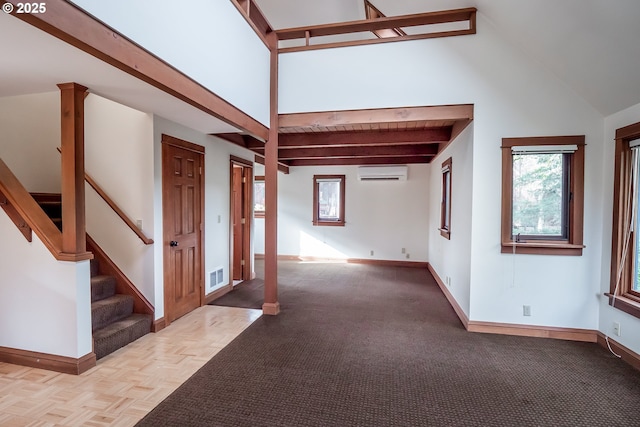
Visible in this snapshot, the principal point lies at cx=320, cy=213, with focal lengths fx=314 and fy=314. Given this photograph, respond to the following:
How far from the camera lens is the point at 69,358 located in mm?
2488

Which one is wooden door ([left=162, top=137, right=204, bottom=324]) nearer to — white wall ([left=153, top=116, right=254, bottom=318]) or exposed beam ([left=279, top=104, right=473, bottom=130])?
white wall ([left=153, top=116, right=254, bottom=318])

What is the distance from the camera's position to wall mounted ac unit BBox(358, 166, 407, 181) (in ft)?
22.6

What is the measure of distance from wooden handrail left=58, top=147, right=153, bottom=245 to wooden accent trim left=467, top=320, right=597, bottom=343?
3548 millimetres

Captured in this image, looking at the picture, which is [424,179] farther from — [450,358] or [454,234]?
[450,358]

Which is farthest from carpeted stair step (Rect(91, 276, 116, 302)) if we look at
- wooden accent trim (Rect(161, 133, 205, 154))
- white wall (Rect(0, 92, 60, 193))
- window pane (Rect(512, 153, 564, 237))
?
window pane (Rect(512, 153, 564, 237))

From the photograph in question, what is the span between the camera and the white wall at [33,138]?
3588 mm

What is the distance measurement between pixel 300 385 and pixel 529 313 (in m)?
2.53

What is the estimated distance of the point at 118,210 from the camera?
127 inches

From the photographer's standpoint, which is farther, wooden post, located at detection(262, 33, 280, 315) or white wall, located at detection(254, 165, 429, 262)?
white wall, located at detection(254, 165, 429, 262)

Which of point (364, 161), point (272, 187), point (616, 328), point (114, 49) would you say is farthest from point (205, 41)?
point (364, 161)

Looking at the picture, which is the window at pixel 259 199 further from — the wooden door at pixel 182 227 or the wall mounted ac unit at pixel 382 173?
the wooden door at pixel 182 227

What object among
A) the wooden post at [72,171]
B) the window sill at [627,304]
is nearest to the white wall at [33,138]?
the wooden post at [72,171]

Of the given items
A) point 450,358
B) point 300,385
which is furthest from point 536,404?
point 300,385

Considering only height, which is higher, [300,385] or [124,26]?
[124,26]
